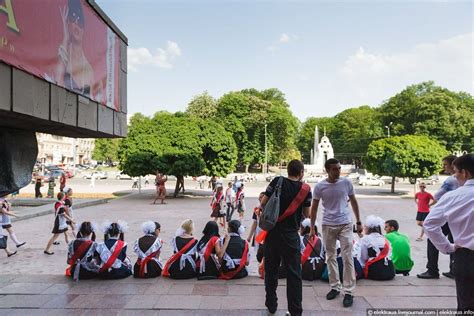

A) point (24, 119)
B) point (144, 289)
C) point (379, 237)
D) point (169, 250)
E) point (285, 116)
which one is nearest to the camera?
point (24, 119)

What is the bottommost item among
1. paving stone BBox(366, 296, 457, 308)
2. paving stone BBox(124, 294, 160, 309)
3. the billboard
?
paving stone BBox(124, 294, 160, 309)

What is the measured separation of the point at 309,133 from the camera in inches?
3467

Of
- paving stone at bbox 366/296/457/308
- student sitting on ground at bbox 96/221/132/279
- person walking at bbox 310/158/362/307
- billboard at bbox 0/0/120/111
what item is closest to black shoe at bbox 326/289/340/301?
person walking at bbox 310/158/362/307

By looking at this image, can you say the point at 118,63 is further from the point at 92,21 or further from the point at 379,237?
the point at 379,237

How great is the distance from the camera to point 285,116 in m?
61.5

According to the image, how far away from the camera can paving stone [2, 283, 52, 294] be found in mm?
5566

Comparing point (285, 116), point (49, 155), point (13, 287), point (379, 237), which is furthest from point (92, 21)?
point (49, 155)

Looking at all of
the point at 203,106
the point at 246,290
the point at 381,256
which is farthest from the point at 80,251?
the point at 203,106

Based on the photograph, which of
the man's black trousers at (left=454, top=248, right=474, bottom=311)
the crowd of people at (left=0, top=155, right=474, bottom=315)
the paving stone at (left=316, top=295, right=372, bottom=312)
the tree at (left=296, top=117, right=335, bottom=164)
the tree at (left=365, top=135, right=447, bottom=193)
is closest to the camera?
the man's black trousers at (left=454, top=248, right=474, bottom=311)

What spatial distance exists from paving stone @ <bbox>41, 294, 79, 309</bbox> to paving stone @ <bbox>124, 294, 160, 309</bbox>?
802 millimetres

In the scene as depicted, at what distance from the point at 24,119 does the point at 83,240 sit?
227 cm

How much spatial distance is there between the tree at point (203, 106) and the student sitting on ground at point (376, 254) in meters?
56.6

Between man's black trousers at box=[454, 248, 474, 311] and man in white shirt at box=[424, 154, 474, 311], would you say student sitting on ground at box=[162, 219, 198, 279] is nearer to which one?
man in white shirt at box=[424, 154, 474, 311]

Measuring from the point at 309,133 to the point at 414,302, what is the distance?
84.5 metres
